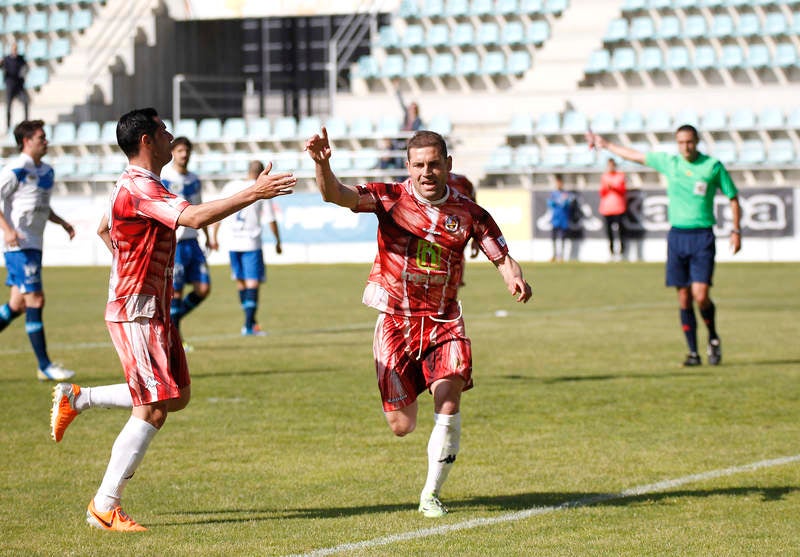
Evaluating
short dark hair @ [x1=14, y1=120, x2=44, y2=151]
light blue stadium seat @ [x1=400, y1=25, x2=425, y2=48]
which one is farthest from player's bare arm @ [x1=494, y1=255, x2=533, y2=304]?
light blue stadium seat @ [x1=400, y1=25, x2=425, y2=48]

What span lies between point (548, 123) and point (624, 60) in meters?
2.79

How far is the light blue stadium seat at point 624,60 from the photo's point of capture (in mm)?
33375

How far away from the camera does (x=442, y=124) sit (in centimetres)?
3381

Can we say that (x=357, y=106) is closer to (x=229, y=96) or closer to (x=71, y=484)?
(x=229, y=96)

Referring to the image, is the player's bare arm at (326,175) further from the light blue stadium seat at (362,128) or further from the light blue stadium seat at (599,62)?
the light blue stadium seat at (599,62)

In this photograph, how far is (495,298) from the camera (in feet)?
68.1

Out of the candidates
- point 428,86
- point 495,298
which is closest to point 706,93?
point 428,86

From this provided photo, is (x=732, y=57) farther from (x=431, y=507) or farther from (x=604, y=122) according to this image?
(x=431, y=507)

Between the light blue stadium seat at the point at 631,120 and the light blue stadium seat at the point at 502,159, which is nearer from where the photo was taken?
the light blue stadium seat at the point at 631,120

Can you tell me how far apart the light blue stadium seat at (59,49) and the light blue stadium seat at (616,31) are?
1650 centimetres

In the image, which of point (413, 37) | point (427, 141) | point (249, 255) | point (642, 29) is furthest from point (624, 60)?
point (427, 141)

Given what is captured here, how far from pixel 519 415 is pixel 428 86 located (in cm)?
2761

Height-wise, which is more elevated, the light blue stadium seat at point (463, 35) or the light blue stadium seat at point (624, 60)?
the light blue stadium seat at point (463, 35)

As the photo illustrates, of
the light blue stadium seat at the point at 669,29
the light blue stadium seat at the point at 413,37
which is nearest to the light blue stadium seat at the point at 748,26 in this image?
the light blue stadium seat at the point at 669,29
